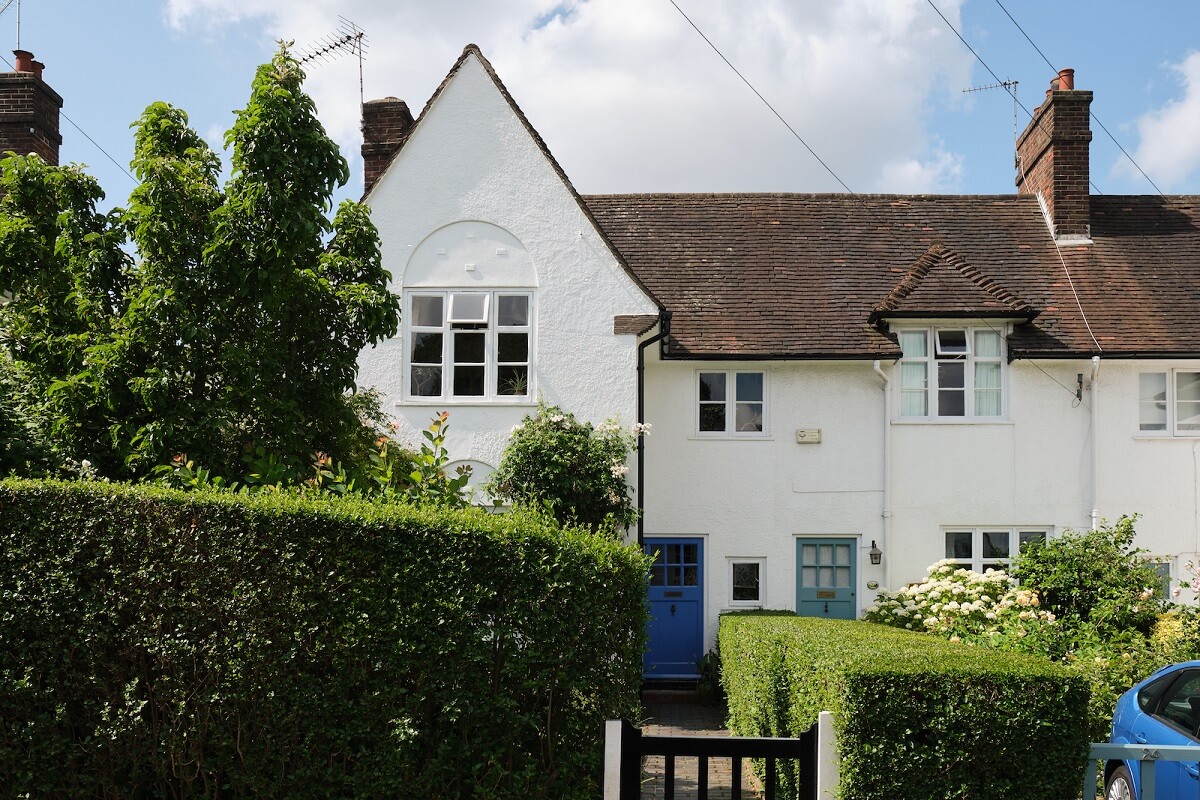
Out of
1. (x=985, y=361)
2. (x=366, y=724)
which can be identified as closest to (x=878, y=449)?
(x=985, y=361)

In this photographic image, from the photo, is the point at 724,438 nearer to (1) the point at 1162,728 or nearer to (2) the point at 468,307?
(2) the point at 468,307

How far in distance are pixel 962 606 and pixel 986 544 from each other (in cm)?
363

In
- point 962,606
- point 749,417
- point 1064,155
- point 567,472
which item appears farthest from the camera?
point 1064,155

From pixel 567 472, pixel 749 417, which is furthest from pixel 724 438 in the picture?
pixel 567 472

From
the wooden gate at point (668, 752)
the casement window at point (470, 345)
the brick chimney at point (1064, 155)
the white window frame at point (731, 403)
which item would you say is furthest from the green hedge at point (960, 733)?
the brick chimney at point (1064, 155)

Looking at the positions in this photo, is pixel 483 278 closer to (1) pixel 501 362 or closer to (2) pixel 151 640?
(1) pixel 501 362

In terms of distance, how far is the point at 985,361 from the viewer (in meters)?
17.7

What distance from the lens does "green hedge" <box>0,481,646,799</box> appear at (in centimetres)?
700

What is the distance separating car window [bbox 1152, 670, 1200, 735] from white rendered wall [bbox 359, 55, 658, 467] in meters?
8.81

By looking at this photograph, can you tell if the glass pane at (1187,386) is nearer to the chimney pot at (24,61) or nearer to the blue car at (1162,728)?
the blue car at (1162,728)

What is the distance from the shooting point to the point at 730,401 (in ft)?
58.4

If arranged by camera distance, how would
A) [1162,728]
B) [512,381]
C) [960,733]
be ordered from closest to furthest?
[960,733] → [1162,728] → [512,381]

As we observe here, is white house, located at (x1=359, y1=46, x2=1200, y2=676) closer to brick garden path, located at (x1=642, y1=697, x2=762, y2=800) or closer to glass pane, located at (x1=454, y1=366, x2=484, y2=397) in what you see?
glass pane, located at (x1=454, y1=366, x2=484, y2=397)

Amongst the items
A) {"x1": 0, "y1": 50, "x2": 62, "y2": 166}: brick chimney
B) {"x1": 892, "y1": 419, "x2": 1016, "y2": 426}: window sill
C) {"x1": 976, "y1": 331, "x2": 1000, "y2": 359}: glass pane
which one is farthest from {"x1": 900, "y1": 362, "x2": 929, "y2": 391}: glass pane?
{"x1": 0, "y1": 50, "x2": 62, "y2": 166}: brick chimney
